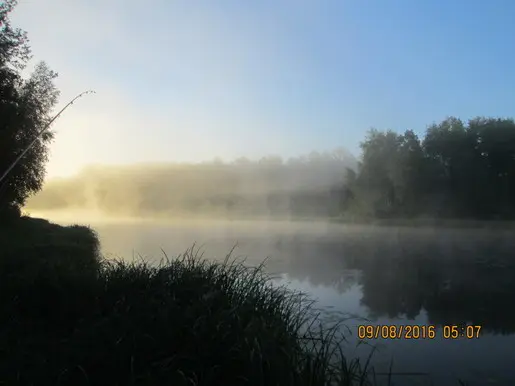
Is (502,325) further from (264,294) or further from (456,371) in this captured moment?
(264,294)

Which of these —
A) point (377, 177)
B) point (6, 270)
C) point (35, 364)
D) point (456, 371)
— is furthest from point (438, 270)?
point (377, 177)

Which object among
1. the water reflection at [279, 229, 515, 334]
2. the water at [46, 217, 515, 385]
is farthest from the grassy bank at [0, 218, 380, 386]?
the water reflection at [279, 229, 515, 334]

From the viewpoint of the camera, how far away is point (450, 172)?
5147cm

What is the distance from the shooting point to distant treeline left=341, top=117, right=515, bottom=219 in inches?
1973

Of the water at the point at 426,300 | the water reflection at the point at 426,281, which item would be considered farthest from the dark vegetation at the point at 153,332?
the water reflection at the point at 426,281

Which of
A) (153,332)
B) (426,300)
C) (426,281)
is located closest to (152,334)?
(153,332)

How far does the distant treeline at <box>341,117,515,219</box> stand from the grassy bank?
4924 centimetres

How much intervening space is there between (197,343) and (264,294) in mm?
2183

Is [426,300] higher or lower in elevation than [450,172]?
lower

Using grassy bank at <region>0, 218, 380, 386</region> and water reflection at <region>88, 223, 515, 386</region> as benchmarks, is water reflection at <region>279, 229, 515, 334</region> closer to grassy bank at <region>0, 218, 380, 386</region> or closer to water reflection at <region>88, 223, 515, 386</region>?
water reflection at <region>88, 223, 515, 386</region>
